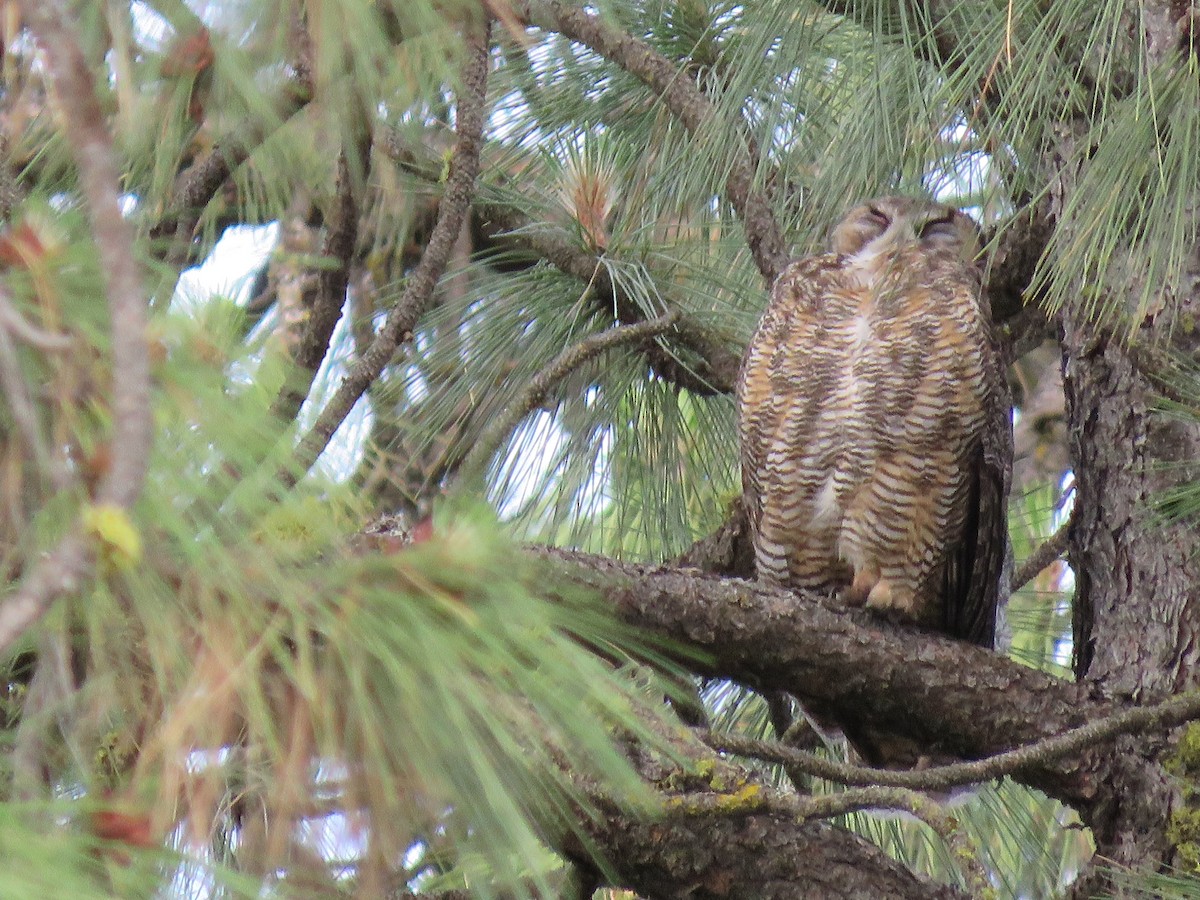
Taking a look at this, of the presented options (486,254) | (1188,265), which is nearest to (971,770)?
(1188,265)

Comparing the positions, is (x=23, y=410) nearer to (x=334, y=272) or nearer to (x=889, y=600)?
(x=334, y=272)

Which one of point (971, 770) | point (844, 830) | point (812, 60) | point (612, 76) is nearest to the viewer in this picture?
point (971, 770)

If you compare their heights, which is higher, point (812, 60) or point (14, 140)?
point (812, 60)

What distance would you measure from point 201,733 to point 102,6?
61cm

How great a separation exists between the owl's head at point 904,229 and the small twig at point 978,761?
123cm

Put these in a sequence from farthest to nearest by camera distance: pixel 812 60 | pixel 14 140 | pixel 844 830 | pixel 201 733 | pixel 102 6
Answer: pixel 812 60 < pixel 844 830 < pixel 14 140 < pixel 102 6 < pixel 201 733

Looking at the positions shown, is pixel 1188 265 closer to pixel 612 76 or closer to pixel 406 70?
pixel 612 76

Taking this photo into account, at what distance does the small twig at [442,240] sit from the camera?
206 cm

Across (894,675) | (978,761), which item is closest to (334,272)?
(894,675)

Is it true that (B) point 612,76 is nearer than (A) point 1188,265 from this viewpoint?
No

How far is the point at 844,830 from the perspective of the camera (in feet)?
7.81

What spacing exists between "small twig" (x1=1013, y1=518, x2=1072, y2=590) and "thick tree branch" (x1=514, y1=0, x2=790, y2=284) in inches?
30.1

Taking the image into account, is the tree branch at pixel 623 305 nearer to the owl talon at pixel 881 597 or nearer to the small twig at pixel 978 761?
the owl talon at pixel 881 597

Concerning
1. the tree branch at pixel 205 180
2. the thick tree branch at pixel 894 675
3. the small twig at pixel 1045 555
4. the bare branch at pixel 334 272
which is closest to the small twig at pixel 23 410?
the tree branch at pixel 205 180
